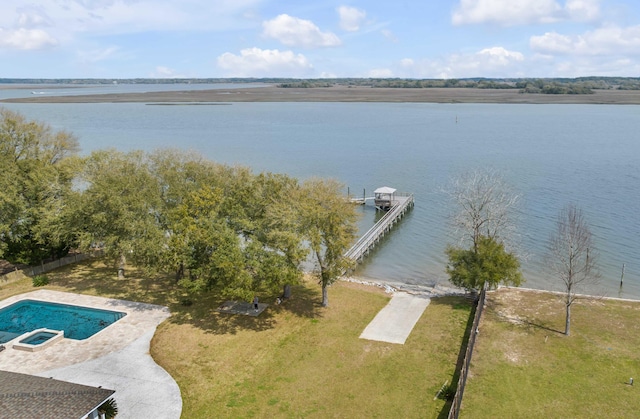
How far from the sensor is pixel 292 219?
26.1 m

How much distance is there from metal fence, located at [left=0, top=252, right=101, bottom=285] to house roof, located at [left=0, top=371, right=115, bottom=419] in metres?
17.9

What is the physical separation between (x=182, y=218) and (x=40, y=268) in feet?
47.0

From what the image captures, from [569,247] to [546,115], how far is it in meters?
128

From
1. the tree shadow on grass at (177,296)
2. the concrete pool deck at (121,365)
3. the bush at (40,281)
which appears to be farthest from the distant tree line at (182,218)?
the concrete pool deck at (121,365)

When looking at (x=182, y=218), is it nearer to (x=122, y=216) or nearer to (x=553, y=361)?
(x=122, y=216)

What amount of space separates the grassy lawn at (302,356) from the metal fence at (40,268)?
3.51 feet

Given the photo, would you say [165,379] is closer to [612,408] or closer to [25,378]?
[25,378]

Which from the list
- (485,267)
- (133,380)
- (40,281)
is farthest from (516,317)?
(40,281)

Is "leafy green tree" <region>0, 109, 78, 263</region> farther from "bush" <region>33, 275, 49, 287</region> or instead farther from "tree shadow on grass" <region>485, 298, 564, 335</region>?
"tree shadow on grass" <region>485, 298, 564, 335</region>

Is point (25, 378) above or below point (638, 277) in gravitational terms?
above

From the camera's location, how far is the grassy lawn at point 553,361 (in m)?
18.9

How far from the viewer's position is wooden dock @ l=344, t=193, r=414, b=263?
40516 mm

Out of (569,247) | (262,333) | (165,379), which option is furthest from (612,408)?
(165,379)

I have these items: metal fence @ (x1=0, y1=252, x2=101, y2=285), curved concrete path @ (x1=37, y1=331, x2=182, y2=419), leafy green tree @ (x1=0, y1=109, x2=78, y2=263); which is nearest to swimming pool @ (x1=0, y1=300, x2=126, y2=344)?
curved concrete path @ (x1=37, y1=331, x2=182, y2=419)
